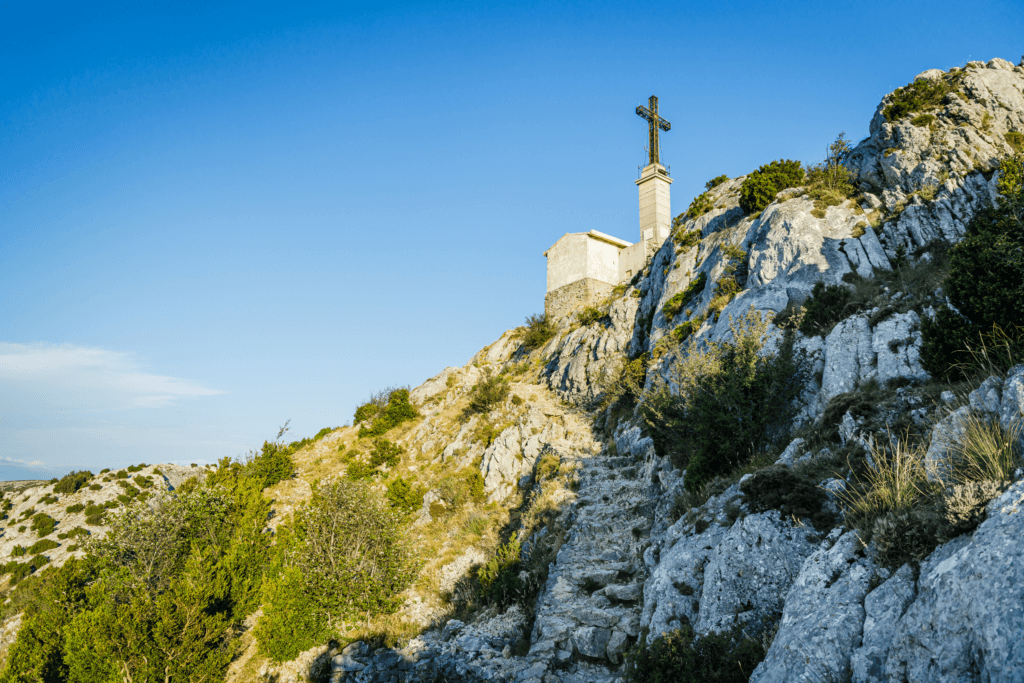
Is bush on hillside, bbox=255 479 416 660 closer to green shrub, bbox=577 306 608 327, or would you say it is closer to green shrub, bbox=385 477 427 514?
green shrub, bbox=385 477 427 514

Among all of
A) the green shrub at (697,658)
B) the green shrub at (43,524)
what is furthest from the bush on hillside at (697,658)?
the green shrub at (43,524)

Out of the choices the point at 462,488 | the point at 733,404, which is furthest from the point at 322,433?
the point at 733,404

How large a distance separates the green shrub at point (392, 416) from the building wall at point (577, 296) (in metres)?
16.0

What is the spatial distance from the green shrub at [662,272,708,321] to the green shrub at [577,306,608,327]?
8460 millimetres

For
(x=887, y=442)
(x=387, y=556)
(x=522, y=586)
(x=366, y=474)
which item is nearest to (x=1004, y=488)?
(x=887, y=442)

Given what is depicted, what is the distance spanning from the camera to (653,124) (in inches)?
2184

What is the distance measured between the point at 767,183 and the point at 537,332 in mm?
21312

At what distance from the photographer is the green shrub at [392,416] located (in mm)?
40844

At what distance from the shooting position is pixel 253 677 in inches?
668

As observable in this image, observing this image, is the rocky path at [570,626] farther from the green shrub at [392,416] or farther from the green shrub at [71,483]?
the green shrub at [71,483]

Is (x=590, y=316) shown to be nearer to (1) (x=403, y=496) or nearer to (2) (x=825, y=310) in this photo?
(1) (x=403, y=496)

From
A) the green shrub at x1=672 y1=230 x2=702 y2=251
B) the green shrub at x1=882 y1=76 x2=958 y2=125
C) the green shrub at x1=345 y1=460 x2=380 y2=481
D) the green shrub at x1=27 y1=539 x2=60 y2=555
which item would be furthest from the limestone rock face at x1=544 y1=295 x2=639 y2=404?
the green shrub at x1=27 y1=539 x2=60 y2=555

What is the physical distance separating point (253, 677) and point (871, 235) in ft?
99.7

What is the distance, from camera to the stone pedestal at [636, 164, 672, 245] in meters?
46.7
